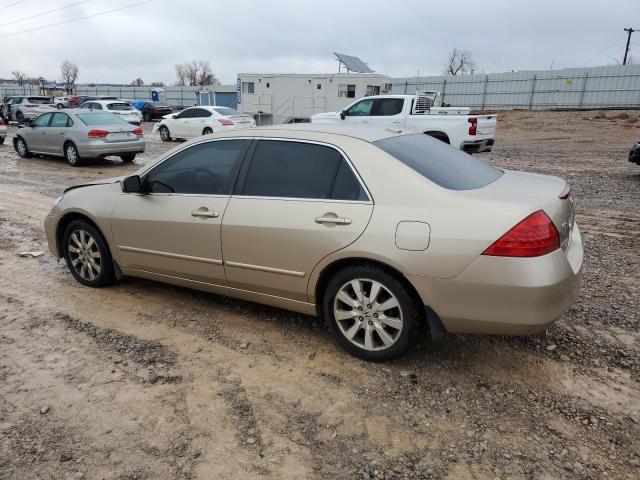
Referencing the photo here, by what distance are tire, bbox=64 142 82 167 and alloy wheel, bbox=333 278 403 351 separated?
1212cm

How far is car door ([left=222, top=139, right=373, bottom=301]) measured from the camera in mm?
3322

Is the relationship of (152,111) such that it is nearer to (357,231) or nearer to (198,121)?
(198,121)

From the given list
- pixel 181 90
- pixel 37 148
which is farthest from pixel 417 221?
pixel 181 90

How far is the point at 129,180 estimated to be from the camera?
4.25 m

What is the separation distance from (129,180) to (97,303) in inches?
46.3

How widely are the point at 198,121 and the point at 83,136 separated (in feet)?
23.5

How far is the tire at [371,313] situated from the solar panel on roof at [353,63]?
28937 millimetres

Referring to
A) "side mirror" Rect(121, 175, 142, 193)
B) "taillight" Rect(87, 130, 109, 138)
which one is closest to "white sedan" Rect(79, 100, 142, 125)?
"taillight" Rect(87, 130, 109, 138)

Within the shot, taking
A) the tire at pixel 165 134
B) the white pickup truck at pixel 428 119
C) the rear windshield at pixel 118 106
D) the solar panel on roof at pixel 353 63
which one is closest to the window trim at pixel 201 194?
the white pickup truck at pixel 428 119

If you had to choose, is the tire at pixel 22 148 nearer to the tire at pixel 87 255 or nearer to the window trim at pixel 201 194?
the tire at pixel 87 255

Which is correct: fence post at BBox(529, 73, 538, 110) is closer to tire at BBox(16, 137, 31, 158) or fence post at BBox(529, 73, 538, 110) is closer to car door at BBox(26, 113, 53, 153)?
car door at BBox(26, 113, 53, 153)

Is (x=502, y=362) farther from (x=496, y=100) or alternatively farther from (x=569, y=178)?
(x=496, y=100)

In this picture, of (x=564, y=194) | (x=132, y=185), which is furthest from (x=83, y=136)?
(x=564, y=194)

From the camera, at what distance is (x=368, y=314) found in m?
3.32
